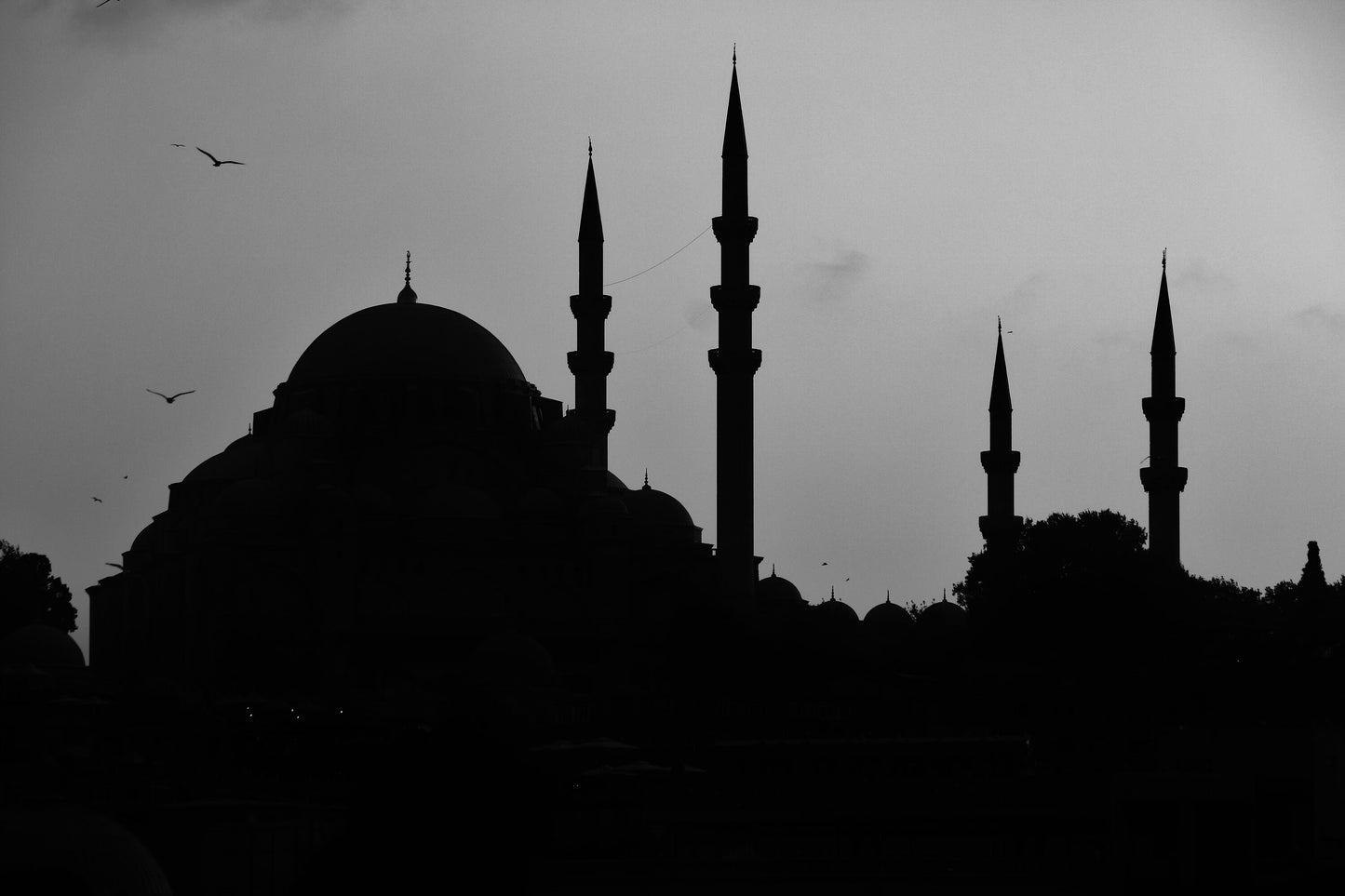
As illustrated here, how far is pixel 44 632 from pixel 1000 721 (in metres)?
19.0

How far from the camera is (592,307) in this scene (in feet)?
181

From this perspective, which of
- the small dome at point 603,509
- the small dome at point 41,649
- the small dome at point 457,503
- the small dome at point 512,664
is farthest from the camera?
the small dome at point 603,509

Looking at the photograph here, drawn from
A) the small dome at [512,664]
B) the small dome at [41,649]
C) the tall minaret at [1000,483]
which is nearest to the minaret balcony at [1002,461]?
the tall minaret at [1000,483]

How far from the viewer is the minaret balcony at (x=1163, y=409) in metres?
53.6

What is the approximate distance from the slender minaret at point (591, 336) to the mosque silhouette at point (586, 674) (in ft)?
0.25

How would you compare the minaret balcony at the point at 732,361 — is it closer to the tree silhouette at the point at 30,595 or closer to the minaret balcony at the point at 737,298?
the minaret balcony at the point at 737,298

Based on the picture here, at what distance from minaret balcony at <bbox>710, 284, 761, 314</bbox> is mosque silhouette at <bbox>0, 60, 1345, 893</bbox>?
0.08 m

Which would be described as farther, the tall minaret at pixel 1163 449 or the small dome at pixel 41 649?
the tall minaret at pixel 1163 449

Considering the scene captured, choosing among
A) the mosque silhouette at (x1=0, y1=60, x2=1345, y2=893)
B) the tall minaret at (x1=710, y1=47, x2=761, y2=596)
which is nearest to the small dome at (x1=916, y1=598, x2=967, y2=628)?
the mosque silhouette at (x1=0, y1=60, x2=1345, y2=893)

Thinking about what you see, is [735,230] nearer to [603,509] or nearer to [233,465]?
[603,509]

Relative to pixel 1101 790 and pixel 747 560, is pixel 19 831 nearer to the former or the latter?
pixel 1101 790

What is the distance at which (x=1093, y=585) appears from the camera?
49906mm

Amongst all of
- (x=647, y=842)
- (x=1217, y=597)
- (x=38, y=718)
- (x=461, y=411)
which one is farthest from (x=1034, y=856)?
(x=1217, y=597)

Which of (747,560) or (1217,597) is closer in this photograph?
(747,560)
